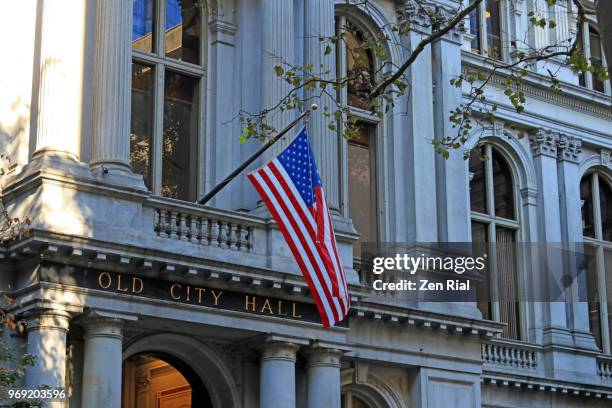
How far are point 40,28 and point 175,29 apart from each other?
4.14 meters

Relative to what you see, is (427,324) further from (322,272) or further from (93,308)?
(93,308)

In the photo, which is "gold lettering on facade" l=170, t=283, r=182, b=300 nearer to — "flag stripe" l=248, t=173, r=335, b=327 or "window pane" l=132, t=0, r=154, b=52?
"flag stripe" l=248, t=173, r=335, b=327

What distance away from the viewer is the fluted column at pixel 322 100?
27.9 meters

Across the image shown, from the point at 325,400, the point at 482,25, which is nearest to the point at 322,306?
the point at 325,400

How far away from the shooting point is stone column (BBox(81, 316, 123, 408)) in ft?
75.5

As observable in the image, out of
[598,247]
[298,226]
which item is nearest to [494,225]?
[598,247]

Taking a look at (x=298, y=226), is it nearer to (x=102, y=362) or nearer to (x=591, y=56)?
(x=102, y=362)

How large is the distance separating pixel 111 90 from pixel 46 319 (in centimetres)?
434

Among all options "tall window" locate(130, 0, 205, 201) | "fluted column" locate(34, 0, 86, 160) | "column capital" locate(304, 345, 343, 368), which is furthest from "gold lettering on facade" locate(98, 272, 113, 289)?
"column capital" locate(304, 345, 343, 368)

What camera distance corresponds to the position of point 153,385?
30953mm

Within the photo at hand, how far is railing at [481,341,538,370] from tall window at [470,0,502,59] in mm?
7415

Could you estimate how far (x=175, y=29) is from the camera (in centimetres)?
2875

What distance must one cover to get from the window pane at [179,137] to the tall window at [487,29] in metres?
9.65

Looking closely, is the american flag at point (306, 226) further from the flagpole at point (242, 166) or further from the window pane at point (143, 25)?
the window pane at point (143, 25)
